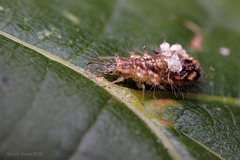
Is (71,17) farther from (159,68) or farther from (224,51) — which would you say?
(224,51)

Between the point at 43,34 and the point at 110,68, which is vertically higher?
the point at 110,68

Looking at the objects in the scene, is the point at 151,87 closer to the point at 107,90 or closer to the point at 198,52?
the point at 107,90

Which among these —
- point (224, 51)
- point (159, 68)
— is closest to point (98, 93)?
point (159, 68)

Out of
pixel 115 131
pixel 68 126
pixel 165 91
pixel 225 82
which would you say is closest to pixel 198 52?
pixel 225 82

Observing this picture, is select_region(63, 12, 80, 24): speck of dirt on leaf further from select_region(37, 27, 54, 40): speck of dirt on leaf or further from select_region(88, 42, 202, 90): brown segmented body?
select_region(88, 42, 202, 90): brown segmented body

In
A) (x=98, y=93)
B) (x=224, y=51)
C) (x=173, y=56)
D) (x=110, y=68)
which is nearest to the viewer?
(x=98, y=93)

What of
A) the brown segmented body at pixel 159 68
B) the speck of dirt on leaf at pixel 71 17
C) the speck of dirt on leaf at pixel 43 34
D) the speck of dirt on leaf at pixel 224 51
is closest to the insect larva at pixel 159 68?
the brown segmented body at pixel 159 68

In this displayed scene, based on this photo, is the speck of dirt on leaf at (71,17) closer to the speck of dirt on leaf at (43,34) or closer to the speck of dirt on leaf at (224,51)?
the speck of dirt on leaf at (43,34)
